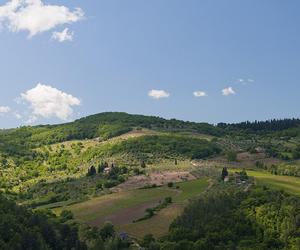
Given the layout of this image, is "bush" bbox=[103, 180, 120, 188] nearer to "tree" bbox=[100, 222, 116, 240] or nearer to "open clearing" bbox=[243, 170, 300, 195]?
"open clearing" bbox=[243, 170, 300, 195]

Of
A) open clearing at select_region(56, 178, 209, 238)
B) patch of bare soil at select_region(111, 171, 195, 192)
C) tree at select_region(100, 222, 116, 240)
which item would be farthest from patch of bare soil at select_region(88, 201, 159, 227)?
patch of bare soil at select_region(111, 171, 195, 192)

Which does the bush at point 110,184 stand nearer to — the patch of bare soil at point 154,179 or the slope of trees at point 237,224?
the patch of bare soil at point 154,179

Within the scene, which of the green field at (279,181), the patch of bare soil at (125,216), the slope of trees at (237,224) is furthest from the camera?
the green field at (279,181)

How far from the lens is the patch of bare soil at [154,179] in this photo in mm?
178750

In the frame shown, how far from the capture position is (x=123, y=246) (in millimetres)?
115812

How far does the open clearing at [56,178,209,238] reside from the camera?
130500 mm

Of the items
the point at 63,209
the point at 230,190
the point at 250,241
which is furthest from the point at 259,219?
the point at 63,209

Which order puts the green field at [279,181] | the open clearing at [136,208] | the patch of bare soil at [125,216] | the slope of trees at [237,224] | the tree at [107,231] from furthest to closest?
the green field at [279,181]
the patch of bare soil at [125,216]
the open clearing at [136,208]
the tree at [107,231]
the slope of trees at [237,224]

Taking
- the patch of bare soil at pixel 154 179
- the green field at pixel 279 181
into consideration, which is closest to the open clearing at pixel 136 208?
the patch of bare soil at pixel 154 179

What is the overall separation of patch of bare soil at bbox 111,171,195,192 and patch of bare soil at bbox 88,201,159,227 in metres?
30.2

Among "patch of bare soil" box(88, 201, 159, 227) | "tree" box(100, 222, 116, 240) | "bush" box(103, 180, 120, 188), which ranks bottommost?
"tree" box(100, 222, 116, 240)

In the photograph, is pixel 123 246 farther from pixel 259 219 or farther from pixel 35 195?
pixel 35 195

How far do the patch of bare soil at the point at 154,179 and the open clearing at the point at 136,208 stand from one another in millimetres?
6096

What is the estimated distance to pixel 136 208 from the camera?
146125 mm
